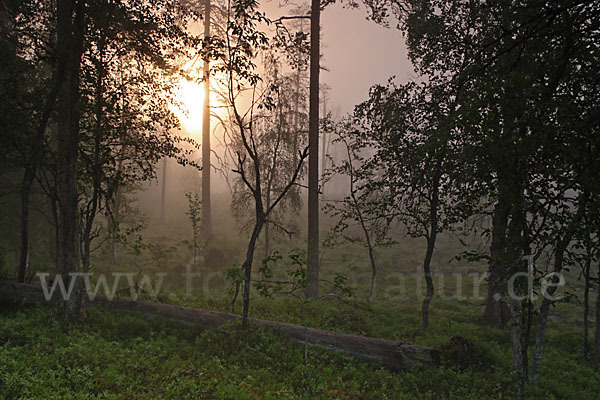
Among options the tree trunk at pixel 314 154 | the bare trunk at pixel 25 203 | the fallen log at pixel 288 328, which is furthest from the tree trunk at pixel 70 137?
the tree trunk at pixel 314 154

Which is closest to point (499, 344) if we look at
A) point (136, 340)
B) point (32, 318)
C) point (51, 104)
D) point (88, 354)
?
point (136, 340)

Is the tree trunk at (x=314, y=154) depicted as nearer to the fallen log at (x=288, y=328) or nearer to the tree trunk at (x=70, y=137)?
the fallen log at (x=288, y=328)

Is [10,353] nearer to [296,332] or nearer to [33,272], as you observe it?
[296,332]

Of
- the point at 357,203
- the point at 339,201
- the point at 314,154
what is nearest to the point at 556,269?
the point at 339,201

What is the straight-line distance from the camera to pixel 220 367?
7.08m

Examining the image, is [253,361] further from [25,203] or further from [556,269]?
[25,203]

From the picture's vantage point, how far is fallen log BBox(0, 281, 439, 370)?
25.6 ft

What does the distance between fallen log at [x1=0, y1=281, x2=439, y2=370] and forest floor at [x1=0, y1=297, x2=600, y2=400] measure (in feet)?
0.79

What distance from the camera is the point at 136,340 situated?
27.6 ft

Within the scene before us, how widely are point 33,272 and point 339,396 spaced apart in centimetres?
1377

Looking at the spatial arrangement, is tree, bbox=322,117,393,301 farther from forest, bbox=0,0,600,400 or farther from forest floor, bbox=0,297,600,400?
forest floor, bbox=0,297,600,400

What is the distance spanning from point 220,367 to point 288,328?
86.3 inches

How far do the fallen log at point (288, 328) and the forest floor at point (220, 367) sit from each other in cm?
24

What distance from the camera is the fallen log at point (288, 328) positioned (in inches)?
307
